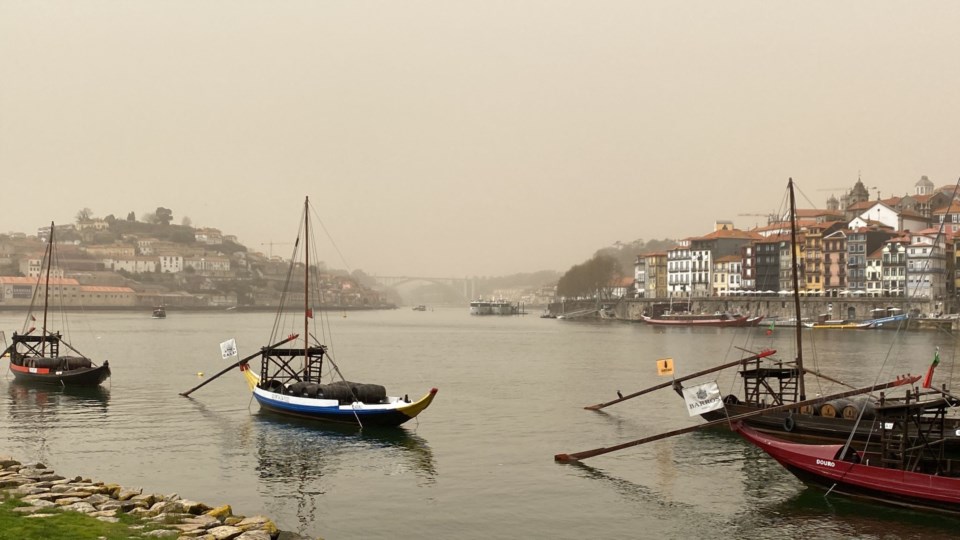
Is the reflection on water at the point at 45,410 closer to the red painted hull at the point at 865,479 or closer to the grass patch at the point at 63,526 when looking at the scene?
the grass patch at the point at 63,526

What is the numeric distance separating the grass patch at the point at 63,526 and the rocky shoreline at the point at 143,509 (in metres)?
0.21

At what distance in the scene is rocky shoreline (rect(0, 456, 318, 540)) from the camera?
77.0 feet

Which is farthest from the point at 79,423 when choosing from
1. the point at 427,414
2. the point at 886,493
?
the point at 886,493

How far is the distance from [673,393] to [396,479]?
35308 mm

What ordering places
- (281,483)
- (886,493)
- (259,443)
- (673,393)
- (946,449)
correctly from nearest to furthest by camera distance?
(886,493), (946,449), (281,483), (259,443), (673,393)

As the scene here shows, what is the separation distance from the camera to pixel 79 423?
50844mm

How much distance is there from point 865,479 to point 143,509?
23231 millimetres

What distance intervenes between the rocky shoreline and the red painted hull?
18.3 meters

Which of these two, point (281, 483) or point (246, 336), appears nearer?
point (281, 483)

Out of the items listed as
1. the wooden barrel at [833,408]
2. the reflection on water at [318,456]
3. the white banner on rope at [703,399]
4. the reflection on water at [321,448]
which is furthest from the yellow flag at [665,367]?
the reflection on water at [321,448]

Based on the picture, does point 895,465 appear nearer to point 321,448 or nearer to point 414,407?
point 414,407

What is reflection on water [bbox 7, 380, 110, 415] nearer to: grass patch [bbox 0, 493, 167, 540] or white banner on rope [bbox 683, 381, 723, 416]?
grass patch [bbox 0, 493, 167, 540]

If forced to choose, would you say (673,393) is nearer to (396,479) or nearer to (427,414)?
(427,414)

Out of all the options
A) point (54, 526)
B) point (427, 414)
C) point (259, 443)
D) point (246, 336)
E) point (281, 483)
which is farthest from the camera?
point (246, 336)
